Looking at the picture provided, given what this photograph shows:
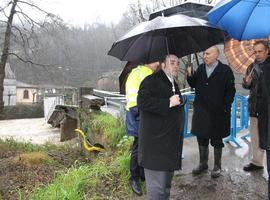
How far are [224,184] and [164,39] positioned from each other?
2.14 m

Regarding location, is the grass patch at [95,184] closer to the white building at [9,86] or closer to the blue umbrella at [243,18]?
the blue umbrella at [243,18]

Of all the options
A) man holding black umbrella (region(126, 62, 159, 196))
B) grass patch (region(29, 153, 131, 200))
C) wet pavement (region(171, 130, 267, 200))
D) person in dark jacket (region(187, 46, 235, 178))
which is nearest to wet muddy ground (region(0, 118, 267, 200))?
wet pavement (region(171, 130, 267, 200))

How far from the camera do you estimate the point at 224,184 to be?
4.34 meters

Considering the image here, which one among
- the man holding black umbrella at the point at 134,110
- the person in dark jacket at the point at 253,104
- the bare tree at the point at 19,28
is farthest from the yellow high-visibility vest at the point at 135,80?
the bare tree at the point at 19,28

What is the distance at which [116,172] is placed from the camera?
15.5 feet

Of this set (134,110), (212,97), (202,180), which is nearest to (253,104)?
(212,97)

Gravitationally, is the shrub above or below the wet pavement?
below

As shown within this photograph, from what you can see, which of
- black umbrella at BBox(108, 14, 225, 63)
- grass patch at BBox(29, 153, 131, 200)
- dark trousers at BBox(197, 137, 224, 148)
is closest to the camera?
black umbrella at BBox(108, 14, 225, 63)

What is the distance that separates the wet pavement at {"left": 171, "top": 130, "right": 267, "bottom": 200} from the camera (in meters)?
4.03

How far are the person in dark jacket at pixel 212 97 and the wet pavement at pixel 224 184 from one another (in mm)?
487

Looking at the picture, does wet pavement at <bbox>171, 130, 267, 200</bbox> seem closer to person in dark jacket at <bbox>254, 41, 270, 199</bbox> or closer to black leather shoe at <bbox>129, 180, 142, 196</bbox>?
black leather shoe at <bbox>129, 180, 142, 196</bbox>

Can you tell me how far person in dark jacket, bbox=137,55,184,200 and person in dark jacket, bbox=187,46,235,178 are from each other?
1318 millimetres

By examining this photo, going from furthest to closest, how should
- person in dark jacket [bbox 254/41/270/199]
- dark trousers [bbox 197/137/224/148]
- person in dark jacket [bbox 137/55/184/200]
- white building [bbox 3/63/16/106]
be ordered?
white building [bbox 3/63/16/106]
dark trousers [bbox 197/137/224/148]
person in dark jacket [bbox 254/41/270/199]
person in dark jacket [bbox 137/55/184/200]

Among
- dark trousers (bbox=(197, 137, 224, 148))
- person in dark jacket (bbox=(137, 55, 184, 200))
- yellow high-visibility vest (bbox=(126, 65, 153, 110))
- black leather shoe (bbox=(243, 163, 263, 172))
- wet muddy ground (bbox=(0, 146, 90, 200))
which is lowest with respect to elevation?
wet muddy ground (bbox=(0, 146, 90, 200))
